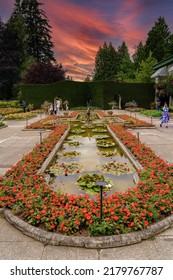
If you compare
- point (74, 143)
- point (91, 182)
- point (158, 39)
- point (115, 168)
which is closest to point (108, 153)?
point (115, 168)

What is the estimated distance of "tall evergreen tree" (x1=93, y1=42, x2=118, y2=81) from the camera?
245 feet

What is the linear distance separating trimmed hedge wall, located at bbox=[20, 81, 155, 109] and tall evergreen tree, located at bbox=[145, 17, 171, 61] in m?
25.5

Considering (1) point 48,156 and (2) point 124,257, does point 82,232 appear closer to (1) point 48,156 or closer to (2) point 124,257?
(2) point 124,257

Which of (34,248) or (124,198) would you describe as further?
(124,198)

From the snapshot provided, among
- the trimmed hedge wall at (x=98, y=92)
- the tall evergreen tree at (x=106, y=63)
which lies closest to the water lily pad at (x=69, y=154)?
the trimmed hedge wall at (x=98, y=92)

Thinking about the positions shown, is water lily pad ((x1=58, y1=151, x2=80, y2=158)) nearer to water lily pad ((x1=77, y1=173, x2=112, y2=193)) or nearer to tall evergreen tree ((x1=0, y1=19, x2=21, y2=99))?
water lily pad ((x1=77, y1=173, x2=112, y2=193))

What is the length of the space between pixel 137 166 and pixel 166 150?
10.2ft

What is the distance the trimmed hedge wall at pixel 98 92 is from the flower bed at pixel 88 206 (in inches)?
1171

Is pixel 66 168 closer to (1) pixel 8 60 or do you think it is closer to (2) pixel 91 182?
(2) pixel 91 182

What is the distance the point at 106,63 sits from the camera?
7756 centimetres

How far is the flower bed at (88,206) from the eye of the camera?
437cm

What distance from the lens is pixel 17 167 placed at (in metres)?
7.66

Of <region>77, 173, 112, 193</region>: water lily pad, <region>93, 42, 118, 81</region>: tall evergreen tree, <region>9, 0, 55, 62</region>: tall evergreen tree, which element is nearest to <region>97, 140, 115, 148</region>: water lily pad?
<region>77, 173, 112, 193</region>: water lily pad

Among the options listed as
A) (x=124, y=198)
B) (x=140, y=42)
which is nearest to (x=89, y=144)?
(x=124, y=198)
